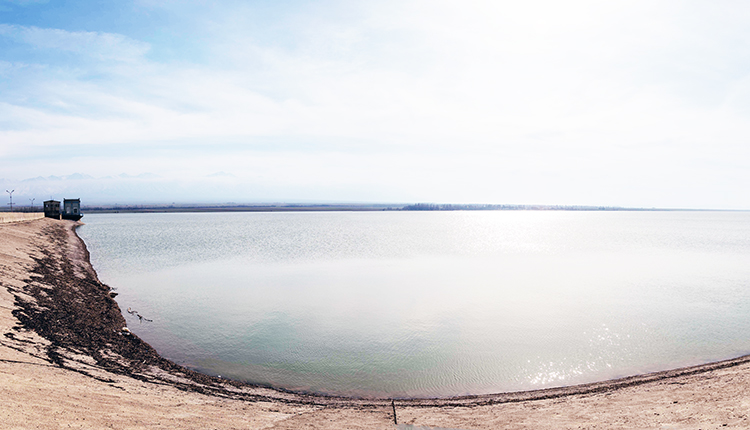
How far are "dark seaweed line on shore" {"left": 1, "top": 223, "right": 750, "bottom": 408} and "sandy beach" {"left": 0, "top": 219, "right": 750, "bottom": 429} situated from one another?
0.16 ft

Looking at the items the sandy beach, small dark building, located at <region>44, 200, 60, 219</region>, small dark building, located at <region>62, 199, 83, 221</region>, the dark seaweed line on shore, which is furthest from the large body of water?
small dark building, located at <region>62, 199, 83, 221</region>

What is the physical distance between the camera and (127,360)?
14.2m

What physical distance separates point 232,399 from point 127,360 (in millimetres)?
5752

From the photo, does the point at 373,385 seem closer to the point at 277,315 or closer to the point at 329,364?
the point at 329,364

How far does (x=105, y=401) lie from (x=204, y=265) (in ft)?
98.0

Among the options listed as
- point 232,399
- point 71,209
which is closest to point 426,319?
point 232,399

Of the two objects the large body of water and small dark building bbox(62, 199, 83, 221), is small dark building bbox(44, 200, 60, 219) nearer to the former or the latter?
small dark building bbox(62, 199, 83, 221)

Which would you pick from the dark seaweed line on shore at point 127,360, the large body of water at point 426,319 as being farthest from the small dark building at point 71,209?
the dark seaweed line on shore at point 127,360

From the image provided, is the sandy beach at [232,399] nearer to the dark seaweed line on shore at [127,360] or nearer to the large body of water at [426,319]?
the dark seaweed line on shore at [127,360]

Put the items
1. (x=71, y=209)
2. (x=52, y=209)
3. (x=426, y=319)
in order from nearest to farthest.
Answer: (x=426, y=319) < (x=52, y=209) < (x=71, y=209)

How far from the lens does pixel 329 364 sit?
15703mm

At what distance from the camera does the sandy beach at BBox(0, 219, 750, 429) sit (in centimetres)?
895

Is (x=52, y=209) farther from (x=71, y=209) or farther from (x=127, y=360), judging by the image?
(x=127, y=360)

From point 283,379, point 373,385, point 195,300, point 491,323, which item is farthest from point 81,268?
point 491,323
